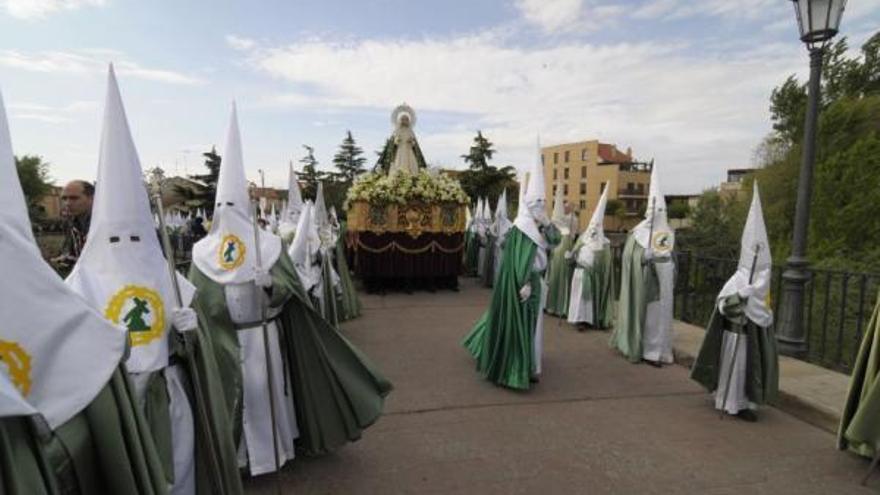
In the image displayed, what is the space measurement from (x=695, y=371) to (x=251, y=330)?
410cm

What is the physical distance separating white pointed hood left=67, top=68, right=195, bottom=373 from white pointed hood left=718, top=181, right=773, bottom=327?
4.62 metres

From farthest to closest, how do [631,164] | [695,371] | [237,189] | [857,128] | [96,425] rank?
[631,164]
[857,128]
[695,371]
[237,189]
[96,425]

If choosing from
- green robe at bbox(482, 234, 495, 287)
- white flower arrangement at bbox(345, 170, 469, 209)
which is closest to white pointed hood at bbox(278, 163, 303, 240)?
white flower arrangement at bbox(345, 170, 469, 209)

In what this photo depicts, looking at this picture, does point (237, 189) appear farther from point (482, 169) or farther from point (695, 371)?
point (482, 169)

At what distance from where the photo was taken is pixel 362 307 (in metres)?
9.96

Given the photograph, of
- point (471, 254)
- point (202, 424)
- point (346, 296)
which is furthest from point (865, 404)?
point (471, 254)

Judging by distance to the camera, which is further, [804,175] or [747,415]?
[804,175]

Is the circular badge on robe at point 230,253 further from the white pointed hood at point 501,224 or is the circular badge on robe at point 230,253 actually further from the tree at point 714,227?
the tree at point 714,227

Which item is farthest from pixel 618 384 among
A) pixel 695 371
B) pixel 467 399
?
pixel 467 399

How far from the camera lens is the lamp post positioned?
5512 millimetres

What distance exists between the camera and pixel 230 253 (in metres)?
3.36

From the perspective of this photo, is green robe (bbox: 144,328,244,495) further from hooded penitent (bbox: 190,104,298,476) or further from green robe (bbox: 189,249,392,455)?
green robe (bbox: 189,249,392,455)

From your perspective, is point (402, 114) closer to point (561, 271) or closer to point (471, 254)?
point (471, 254)

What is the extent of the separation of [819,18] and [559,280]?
5439 mm
